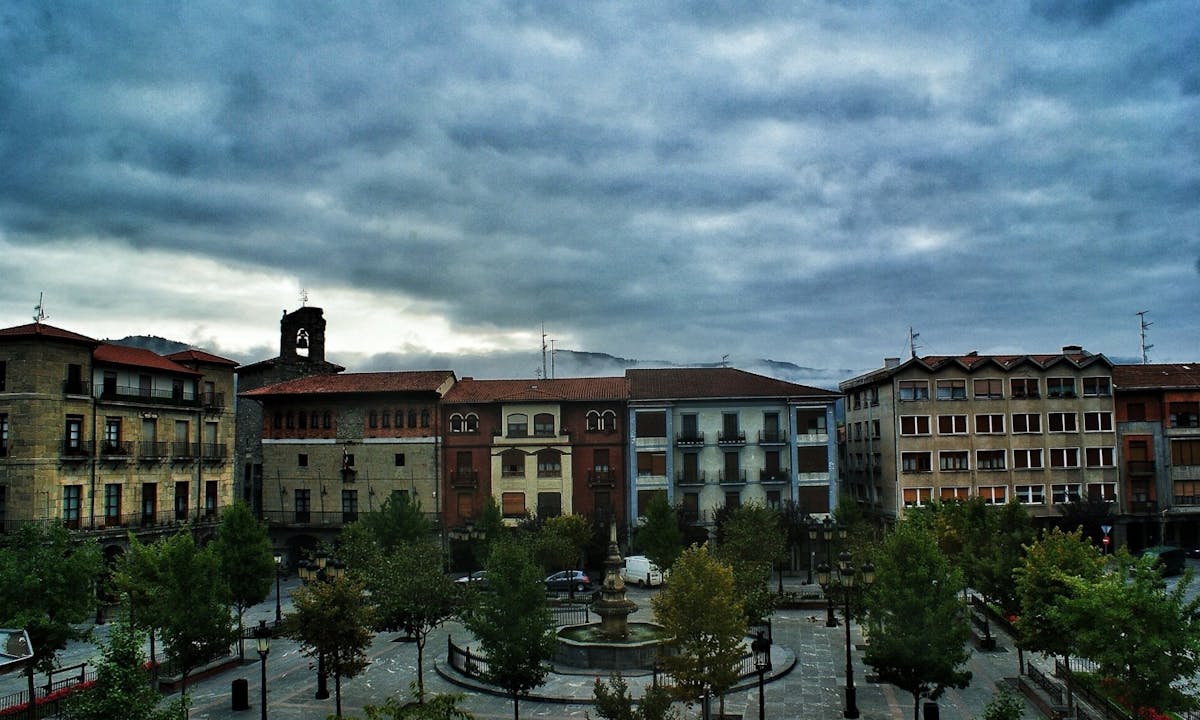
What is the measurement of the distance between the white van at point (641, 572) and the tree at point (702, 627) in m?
24.0

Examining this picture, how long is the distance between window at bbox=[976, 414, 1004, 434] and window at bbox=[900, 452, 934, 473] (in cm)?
378

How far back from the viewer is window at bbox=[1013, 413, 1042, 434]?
5809cm

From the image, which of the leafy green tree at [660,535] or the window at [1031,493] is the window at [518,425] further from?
the window at [1031,493]

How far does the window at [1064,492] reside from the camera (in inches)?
2260

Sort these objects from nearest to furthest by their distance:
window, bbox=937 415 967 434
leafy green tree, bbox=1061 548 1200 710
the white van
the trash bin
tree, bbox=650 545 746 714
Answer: leafy green tree, bbox=1061 548 1200 710 < tree, bbox=650 545 746 714 < the trash bin < the white van < window, bbox=937 415 967 434

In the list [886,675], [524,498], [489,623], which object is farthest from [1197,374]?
[489,623]

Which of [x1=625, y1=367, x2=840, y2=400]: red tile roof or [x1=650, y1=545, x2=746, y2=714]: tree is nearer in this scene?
[x1=650, y1=545, x2=746, y2=714]: tree

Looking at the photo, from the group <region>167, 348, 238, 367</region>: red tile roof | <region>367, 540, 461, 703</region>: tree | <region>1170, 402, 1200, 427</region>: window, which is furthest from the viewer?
<region>1170, 402, 1200, 427</region>: window

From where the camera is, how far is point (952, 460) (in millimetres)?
58250

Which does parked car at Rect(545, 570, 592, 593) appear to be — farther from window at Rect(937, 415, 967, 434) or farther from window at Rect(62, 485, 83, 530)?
window at Rect(937, 415, 967, 434)

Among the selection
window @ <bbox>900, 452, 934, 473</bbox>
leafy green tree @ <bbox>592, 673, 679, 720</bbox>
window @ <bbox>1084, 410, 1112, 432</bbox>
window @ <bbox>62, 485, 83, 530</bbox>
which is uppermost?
window @ <bbox>1084, 410, 1112, 432</bbox>

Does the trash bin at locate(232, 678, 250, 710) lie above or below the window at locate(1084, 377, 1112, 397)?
below

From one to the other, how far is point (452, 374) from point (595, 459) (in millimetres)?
12339

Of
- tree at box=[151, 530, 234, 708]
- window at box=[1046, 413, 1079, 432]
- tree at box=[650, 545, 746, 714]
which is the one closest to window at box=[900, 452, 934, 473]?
window at box=[1046, 413, 1079, 432]
